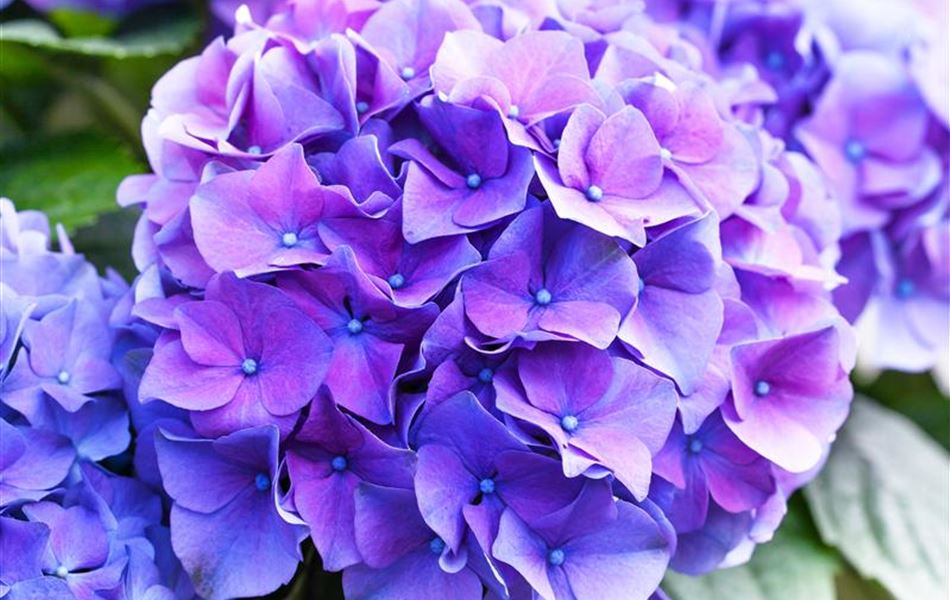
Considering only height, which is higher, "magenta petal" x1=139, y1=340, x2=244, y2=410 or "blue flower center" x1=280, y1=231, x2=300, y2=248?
"blue flower center" x1=280, y1=231, x2=300, y2=248

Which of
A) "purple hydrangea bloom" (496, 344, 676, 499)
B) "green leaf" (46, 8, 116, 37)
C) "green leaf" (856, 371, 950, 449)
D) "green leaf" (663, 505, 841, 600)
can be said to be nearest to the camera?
"purple hydrangea bloom" (496, 344, 676, 499)

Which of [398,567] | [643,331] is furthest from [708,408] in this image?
[398,567]

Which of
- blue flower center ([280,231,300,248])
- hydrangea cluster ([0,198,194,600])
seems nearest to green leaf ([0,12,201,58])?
hydrangea cluster ([0,198,194,600])

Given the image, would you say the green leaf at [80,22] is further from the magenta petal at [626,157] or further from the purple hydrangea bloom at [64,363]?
the magenta petal at [626,157]

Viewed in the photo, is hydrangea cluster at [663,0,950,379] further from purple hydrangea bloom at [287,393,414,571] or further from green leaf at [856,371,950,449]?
purple hydrangea bloom at [287,393,414,571]

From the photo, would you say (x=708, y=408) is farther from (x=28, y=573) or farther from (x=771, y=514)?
(x=28, y=573)

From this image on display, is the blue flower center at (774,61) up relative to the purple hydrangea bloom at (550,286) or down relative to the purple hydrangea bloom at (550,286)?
down

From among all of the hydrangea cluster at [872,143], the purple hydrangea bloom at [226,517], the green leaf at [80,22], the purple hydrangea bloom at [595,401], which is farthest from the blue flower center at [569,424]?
the green leaf at [80,22]
